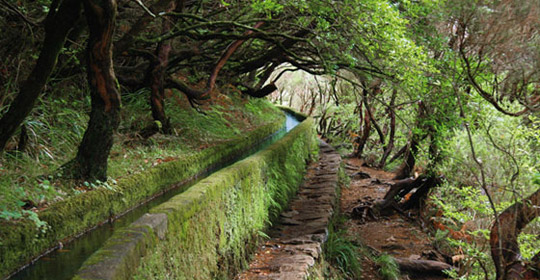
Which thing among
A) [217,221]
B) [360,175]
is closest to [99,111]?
[217,221]

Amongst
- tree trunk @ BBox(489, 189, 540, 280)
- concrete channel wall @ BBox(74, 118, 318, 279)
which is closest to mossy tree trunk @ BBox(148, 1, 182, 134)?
concrete channel wall @ BBox(74, 118, 318, 279)

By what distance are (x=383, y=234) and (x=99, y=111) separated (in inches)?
269

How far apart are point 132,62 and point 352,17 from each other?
7996 millimetres

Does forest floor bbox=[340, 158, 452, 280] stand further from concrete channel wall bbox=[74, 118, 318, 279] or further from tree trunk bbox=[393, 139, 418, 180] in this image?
concrete channel wall bbox=[74, 118, 318, 279]

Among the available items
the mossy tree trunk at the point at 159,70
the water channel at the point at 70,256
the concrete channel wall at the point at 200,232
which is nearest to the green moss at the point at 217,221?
the concrete channel wall at the point at 200,232

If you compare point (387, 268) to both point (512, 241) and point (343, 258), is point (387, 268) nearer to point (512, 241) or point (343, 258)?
point (343, 258)

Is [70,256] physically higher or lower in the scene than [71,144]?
lower

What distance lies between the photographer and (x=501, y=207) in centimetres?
695

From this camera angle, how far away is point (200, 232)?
15.3ft

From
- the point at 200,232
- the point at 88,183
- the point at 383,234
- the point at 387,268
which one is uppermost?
the point at 200,232

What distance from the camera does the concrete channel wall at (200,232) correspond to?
321 cm

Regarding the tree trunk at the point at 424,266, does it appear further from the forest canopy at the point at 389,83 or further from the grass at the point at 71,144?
the grass at the point at 71,144

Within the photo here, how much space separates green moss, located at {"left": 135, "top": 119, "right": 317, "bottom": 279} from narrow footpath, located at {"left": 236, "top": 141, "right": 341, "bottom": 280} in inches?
10.3

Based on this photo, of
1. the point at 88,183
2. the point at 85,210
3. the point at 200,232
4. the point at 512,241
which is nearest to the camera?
the point at 200,232
